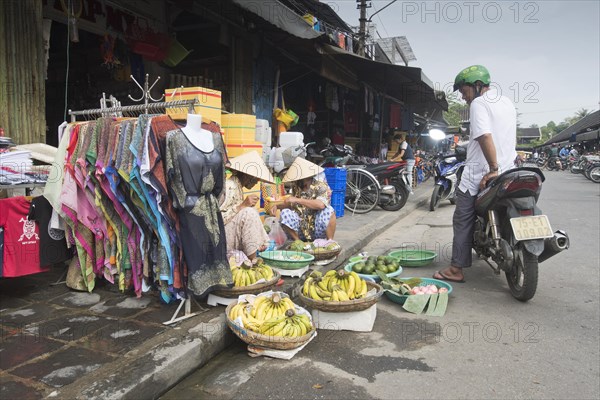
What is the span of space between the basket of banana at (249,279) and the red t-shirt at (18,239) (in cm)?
155

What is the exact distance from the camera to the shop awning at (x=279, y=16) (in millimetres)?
5327

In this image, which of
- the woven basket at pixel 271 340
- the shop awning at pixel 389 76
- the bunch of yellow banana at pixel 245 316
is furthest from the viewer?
the shop awning at pixel 389 76

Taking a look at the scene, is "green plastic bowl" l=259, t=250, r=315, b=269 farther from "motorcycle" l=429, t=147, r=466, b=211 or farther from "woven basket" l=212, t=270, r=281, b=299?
"motorcycle" l=429, t=147, r=466, b=211

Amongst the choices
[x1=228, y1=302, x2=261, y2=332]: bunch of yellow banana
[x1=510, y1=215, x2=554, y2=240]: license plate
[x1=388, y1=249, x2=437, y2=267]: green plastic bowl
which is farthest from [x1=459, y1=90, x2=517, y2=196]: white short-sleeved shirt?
[x1=228, y1=302, x2=261, y2=332]: bunch of yellow banana

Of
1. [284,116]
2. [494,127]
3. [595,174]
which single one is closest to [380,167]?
[284,116]

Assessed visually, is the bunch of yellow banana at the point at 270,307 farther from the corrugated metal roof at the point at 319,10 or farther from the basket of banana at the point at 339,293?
the corrugated metal roof at the point at 319,10

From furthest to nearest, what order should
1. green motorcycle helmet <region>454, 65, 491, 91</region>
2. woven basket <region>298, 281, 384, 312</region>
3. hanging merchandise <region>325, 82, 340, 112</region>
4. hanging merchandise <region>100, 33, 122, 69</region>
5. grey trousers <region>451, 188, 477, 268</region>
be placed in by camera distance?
hanging merchandise <region>325, 82, 340, 112</region>, hanging merchandise <region>100, 33, 122, 69</region>, grey trousers <region>451, 188, 477, 268</region>, green motorcycle helmet <region>454, 65, 491, 91</region>, woven basket <region>298, 281, 384, 312</region>

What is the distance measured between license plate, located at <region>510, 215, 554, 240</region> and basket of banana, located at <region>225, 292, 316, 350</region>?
1938mm

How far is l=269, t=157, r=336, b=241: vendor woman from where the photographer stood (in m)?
4.90

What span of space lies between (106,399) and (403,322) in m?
2.20

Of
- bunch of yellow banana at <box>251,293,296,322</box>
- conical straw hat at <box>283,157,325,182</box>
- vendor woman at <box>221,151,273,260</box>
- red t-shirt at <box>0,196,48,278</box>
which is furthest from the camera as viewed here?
conical straw hat at <box>283,157,325,182</box>

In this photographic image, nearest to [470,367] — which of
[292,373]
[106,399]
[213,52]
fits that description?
[292,373]

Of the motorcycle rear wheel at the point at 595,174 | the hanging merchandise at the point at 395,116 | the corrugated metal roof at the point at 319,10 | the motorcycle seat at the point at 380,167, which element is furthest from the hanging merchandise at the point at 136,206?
the motorcycle rear wheel at the point at 595,174

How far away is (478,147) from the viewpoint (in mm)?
4160
